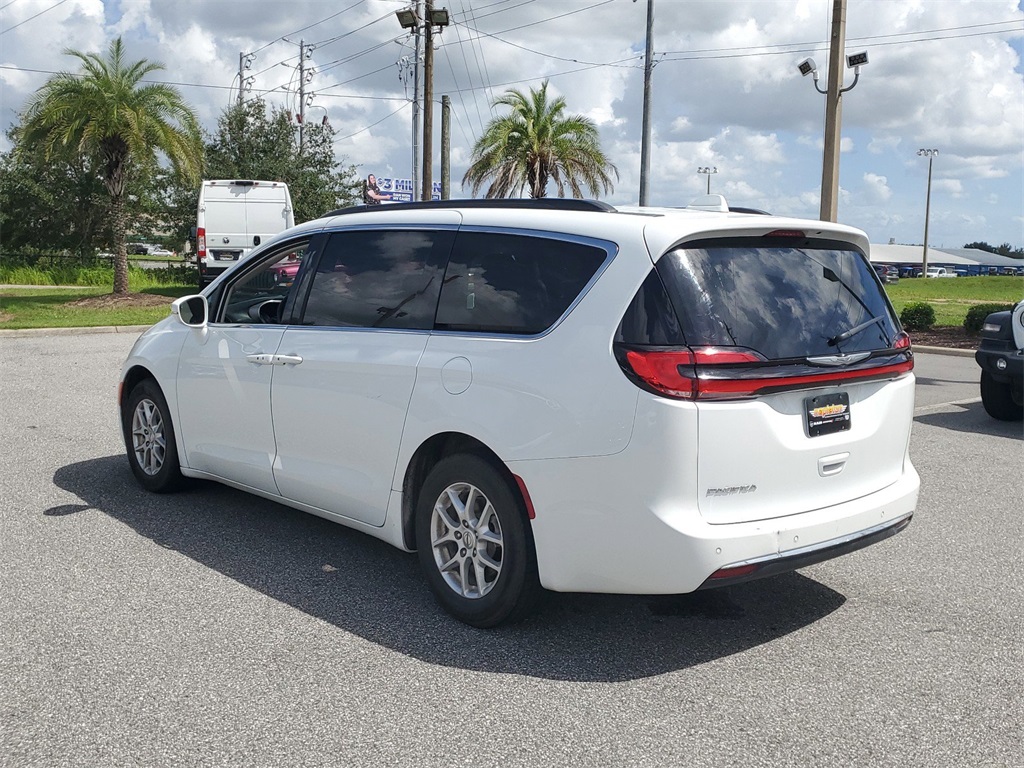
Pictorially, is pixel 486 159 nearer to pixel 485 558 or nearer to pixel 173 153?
pixel 173 153

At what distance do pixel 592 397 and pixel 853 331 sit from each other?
123cm

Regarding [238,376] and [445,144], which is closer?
[238,376]

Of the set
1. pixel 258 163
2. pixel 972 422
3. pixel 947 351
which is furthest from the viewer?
pixel 258 163

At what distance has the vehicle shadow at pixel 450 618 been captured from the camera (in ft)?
13.5

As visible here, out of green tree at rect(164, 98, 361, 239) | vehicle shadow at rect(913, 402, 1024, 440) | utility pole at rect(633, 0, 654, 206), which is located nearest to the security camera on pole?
vehicle shadow at rect(913, 402, 1024, 440)

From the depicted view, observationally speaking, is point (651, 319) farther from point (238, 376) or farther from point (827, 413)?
point (238, 376)

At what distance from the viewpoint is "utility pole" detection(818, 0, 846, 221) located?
53.0 ft

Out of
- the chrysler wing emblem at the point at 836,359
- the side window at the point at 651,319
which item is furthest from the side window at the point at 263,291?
the chrysler wing emblem at the point at 836,359

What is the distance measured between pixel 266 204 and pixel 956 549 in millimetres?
21923

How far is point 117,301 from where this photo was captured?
23.9 meters

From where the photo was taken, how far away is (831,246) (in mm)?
4465

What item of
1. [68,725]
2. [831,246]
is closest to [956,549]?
[831,246]

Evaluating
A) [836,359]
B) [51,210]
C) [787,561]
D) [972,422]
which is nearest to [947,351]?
[972,422]

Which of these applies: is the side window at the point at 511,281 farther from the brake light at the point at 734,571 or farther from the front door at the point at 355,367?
the brake light at the point at 734,571
